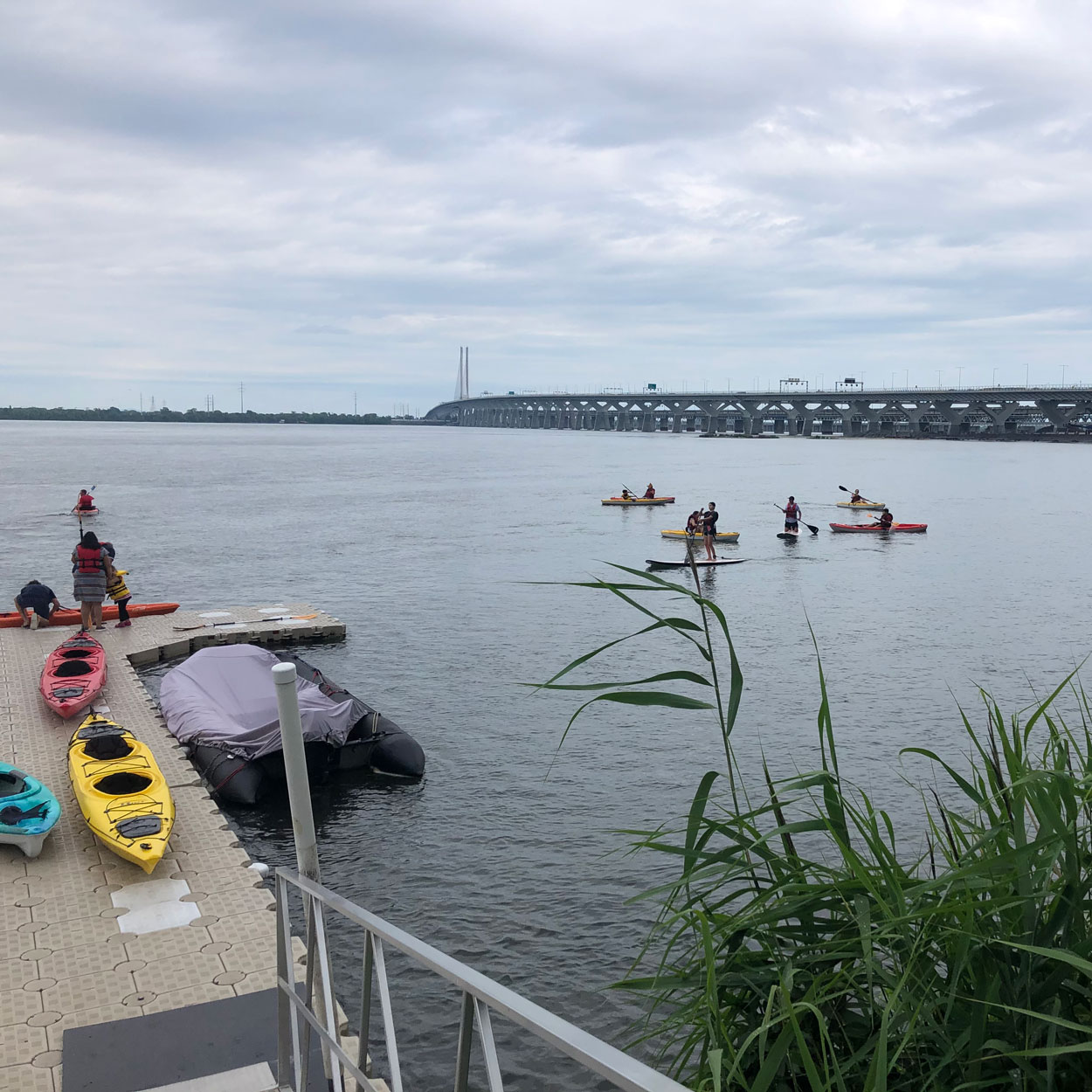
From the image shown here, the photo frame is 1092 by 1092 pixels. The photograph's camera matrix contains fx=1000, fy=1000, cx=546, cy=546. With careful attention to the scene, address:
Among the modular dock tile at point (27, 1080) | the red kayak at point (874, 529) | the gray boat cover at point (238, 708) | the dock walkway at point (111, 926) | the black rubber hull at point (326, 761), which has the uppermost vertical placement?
the red kayak at point (874, 529)

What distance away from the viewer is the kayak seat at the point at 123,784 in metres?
12.7

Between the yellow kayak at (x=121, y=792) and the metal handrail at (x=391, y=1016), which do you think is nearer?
the metal handrail at (x=391, y=1016)

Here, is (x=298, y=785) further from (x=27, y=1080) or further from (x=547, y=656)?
(x=547, y=656)

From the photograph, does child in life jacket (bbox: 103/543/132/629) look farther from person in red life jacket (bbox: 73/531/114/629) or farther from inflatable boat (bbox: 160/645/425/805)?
inflatable boat (bbox: 160/645/425/805)

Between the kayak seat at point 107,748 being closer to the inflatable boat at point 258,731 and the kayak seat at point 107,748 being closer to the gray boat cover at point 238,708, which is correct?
the inflatable boat at point 258,731

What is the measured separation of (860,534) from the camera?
50.2 meters

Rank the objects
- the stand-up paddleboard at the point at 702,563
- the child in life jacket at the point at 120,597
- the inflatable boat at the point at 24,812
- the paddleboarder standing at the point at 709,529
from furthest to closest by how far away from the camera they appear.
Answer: the paddleboarder standing at the point at 709,529
the stand-up paddleboard at the point at 702,563
the child in life jacket at the point at 120,597
the inflatable boat at the point at 24,812

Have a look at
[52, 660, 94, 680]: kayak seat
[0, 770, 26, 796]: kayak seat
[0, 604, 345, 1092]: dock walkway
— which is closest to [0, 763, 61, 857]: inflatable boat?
[0, 770, 26, 796]: kayak seat

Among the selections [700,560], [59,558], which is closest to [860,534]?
[700,560]

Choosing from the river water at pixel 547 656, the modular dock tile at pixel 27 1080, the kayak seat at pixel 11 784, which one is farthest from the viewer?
the river water at pixel 547 656

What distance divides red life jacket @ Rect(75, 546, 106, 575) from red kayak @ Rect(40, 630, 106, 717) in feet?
9.20

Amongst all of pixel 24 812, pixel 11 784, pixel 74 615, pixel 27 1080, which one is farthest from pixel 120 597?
pixel 27 1080

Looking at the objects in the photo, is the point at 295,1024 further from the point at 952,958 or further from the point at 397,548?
the point at 397,548

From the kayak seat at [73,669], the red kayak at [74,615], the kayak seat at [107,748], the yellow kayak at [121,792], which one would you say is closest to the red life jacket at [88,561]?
the red kayak at [74,615]
